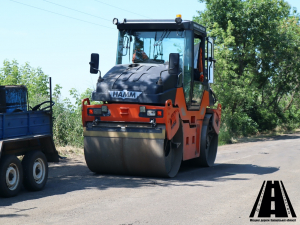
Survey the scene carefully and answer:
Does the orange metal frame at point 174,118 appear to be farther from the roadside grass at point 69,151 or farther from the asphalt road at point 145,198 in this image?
the roadside grass at point 69,151

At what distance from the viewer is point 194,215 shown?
6.39 meters

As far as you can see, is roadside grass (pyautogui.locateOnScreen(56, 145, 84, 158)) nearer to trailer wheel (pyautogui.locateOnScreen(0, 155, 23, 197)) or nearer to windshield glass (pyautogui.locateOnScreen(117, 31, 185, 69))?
windshield glass (pyautogui.locateOnScreen(117, 31, 185, 69))

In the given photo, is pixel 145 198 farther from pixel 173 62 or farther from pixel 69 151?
pixel 69 151

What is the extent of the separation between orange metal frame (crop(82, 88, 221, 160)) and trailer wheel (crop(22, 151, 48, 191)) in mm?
1692

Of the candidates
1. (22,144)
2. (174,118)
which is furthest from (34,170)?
(174,118)

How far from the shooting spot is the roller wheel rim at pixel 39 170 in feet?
27.4

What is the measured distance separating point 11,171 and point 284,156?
10289 millimetres

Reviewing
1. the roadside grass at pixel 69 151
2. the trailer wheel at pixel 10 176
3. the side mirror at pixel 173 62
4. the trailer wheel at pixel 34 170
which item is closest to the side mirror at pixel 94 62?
the side mirror at pixel 173 62

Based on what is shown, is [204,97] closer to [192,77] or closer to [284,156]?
[192,77]

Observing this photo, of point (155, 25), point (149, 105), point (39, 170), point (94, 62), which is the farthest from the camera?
point (155, 25)

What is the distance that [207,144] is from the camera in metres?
12.2

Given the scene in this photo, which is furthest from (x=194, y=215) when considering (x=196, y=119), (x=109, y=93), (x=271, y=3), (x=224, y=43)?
(x=271, y=3)

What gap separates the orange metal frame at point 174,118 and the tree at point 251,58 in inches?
589

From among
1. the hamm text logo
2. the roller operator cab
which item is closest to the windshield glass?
the roller operator cab
